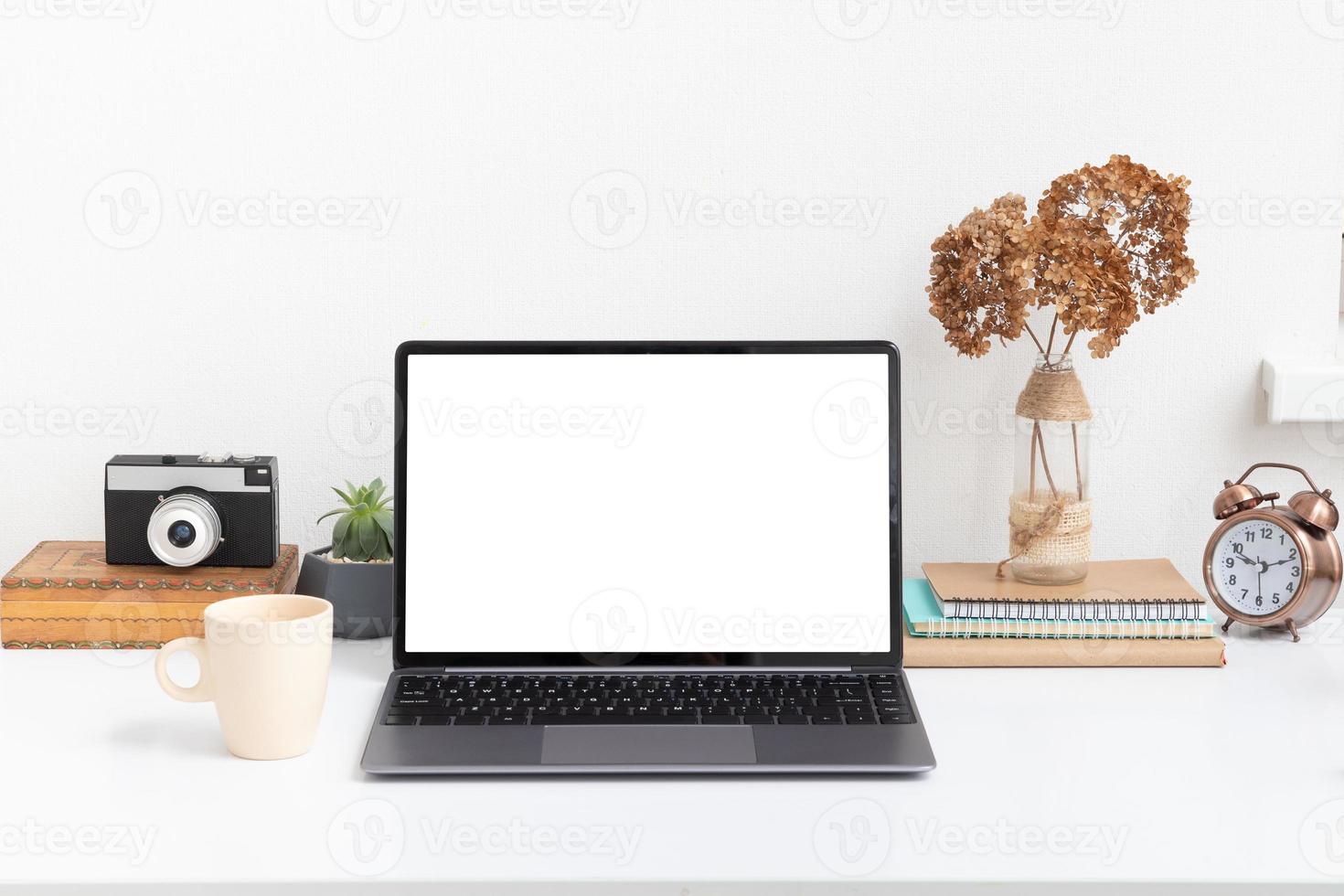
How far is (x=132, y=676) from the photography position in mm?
926

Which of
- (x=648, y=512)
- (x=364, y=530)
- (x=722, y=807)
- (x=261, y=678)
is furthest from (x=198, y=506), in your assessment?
(x=722, y=807)

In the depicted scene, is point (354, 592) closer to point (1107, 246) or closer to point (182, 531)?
point (182, 531)

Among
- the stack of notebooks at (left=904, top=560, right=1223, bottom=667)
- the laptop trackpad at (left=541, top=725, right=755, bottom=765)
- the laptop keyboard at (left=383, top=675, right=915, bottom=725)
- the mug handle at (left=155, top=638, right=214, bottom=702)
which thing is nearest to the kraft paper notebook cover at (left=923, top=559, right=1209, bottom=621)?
the stack of notebooks at (left=904, top=560, right=1223, bottom=667)

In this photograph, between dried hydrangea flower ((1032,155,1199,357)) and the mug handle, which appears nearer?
the mug handle

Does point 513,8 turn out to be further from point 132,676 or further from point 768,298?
point 132,676

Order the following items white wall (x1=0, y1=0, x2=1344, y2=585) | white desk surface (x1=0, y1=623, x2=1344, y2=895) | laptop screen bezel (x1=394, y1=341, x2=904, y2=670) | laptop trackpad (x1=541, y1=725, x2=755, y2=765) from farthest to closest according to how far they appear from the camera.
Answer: white wall (x1=0, y1=0, x2=1344, y2=585) → laptop screen bezel (x1=394, y1=341, x2=904, y2=670) → laptop trackpad (x1=541, y1=725, x2=755, y2=765) → white desk surface (x1=0, y1=623, x2=1344, y2=895)

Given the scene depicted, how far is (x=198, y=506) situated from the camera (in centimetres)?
98

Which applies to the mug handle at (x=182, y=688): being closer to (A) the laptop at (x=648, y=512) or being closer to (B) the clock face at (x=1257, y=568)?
(A) the laptop at (x=648, y=512)

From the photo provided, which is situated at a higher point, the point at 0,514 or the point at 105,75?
the point at 105,75

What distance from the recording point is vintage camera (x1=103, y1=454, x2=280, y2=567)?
984mm

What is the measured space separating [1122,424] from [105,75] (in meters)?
1.02

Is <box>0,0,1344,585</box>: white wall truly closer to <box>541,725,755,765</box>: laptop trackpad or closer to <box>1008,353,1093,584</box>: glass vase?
<box>1008,353,1093,584</box>: glass vase

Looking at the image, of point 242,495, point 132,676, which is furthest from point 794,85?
point 132,676

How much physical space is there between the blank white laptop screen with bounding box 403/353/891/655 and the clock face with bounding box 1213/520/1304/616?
323 millimetres
